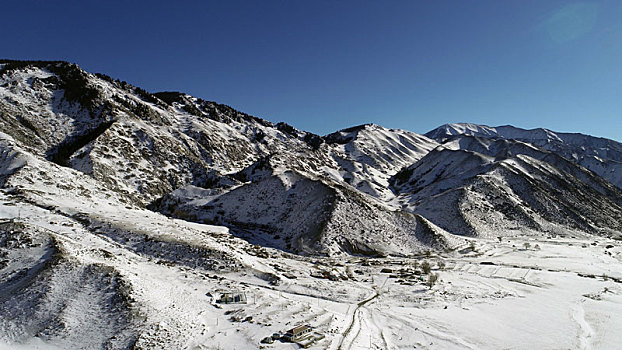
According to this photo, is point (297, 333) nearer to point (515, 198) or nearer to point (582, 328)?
point (582, 328)

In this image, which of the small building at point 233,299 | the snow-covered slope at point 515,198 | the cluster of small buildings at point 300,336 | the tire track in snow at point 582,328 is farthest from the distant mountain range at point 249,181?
the cluster of small buildings at point 300,336

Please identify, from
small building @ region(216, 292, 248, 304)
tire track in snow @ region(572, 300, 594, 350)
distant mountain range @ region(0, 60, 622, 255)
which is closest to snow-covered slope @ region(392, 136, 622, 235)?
distant mountain range @ region(0, 60, 622, 255)

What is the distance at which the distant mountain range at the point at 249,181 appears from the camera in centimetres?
4803

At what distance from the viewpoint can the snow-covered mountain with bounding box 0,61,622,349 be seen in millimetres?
17875

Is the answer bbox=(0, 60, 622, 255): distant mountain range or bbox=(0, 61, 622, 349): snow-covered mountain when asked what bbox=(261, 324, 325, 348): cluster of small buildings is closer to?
bbox=(0, 61, 622, 349): snow-covered mountain

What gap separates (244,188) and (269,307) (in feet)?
150

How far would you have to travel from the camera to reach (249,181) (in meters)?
80.5

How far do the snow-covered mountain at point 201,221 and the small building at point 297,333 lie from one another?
1.18 m

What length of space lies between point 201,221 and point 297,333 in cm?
4358

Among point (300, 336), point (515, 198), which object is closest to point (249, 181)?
point (300, 336)

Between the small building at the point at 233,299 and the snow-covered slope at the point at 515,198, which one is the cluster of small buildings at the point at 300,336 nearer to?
the small building at the point at 233,299

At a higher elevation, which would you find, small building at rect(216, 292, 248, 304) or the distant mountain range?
the distant mountain range

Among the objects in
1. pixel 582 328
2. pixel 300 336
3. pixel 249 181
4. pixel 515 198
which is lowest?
pixel 300 336

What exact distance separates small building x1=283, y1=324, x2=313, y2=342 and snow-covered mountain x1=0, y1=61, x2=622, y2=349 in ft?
3.88
